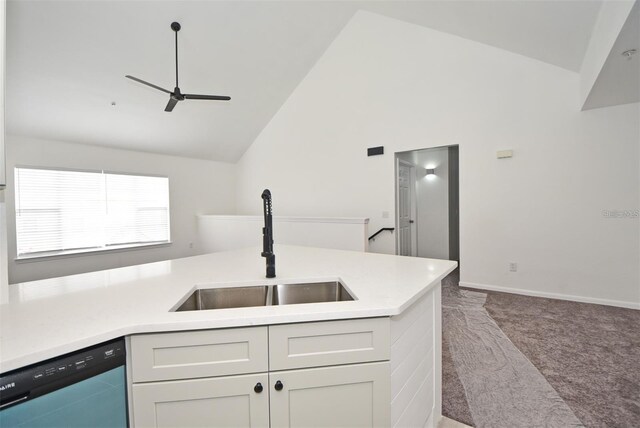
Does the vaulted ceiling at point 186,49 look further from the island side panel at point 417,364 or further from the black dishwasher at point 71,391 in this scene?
the black dishwasher at point 71,391

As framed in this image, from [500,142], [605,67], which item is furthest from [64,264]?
[605,67]

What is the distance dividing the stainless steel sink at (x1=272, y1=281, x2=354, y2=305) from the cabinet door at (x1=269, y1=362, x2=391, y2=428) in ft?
1.47

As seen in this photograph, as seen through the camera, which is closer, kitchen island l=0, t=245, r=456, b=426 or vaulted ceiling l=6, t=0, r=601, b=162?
kitchen island l=0, t=245, r=456, b=426

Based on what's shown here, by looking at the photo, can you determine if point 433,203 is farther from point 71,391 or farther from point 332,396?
point 71,391

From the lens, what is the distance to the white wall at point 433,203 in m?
5.74

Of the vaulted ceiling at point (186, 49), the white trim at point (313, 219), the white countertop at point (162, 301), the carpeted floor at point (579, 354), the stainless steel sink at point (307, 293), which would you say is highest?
the vaulted ceiling at point (186, 49)

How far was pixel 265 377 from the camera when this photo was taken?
95 centimetres

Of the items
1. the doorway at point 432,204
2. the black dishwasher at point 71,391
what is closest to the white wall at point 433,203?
the doorway at point 432,204

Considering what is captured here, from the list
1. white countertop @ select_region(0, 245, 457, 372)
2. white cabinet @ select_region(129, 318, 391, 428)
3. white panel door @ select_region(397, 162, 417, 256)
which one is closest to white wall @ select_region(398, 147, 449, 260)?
white panel door @ select_region(397, 162, 417, 256)

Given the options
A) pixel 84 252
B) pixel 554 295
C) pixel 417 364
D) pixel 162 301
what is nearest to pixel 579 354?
pixel 554 295

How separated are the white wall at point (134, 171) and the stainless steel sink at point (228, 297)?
4823 mm

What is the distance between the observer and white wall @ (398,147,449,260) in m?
5.74

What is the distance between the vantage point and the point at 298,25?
4480mm

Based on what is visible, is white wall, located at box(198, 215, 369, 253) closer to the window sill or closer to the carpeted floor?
the window sill
